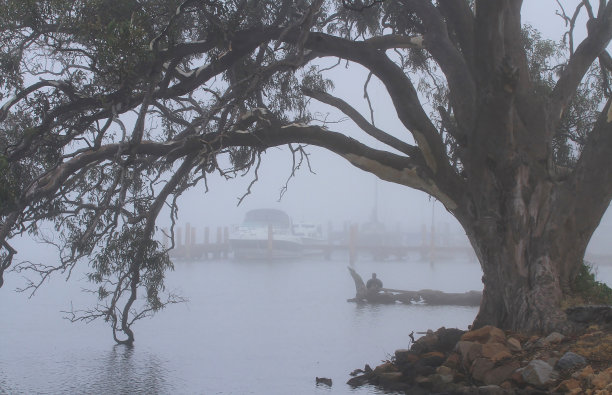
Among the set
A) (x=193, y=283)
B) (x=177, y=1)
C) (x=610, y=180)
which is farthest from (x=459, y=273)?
(x=177, y=1)

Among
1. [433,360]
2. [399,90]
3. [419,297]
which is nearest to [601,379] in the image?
[433,360]

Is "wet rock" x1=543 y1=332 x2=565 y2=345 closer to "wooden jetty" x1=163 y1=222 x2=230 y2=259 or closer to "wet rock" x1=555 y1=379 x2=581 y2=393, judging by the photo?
"wet rock" x1=555 y1=379 x2=581 y2=393

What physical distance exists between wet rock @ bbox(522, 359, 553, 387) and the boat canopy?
37.1 ft

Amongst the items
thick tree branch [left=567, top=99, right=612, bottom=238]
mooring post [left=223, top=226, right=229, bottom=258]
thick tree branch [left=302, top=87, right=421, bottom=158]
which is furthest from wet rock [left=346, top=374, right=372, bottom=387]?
mooring post [left=223, top=226, right=229, bottom=258]

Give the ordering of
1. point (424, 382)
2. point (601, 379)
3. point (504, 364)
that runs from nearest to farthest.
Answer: point (601, 379) → point (504, 364) → point (424, 382)

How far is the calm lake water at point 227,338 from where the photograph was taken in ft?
20.6

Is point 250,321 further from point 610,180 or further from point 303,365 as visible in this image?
point 610,180

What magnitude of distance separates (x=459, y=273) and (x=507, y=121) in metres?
9.36

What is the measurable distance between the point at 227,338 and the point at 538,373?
13.2ft

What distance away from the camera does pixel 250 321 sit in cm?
959

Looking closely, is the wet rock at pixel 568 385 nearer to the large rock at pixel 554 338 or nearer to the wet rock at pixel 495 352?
the wet rock at pixel 495 352

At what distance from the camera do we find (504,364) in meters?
5.90

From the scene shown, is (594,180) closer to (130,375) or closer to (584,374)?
(584,374)

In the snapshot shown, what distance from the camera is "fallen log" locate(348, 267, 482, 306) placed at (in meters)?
12.0
